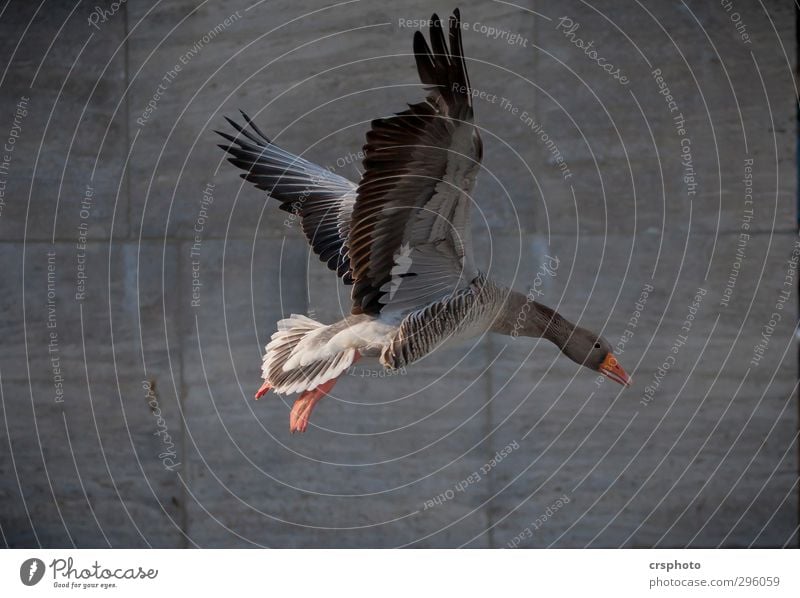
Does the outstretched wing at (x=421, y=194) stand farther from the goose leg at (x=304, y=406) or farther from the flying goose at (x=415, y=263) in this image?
the goose leg at (x=304, y=406)

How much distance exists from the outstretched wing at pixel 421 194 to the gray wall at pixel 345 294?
5.26ft

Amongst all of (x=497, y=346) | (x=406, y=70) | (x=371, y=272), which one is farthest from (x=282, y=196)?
(x=497, y=346)

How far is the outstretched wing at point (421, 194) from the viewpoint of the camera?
3270 mm

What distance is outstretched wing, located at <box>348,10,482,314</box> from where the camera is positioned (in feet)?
10.7

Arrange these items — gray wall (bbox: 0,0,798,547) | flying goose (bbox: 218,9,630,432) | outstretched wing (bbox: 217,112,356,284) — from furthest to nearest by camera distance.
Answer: gray wall (bbox: 0,0,798,547), outstretched wing (bbox: 217,112,356,284), flying goose (bbox: 218,9,630,432)

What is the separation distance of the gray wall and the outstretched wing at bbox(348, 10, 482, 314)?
1604 mm

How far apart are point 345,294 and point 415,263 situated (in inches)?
64.0

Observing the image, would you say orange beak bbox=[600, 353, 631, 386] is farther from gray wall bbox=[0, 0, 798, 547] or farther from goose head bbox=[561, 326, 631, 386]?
gray wall bbox=[0, 0, 798, 547]

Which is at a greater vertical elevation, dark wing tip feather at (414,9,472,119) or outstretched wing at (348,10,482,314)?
dark wing tip feather at (414,9,472,119)

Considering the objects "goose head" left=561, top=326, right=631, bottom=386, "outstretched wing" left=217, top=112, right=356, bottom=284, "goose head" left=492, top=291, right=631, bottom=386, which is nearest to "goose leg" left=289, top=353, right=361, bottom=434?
"outstretched wing" left=217, top=112, right=356, bottom=284

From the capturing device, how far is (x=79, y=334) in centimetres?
570

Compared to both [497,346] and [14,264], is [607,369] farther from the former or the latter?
[14,264]

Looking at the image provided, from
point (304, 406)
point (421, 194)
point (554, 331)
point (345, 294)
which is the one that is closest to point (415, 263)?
point (421, 194)

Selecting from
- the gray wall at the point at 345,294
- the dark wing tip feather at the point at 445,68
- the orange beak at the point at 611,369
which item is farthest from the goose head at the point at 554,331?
the gray wall at the point at 345,294
